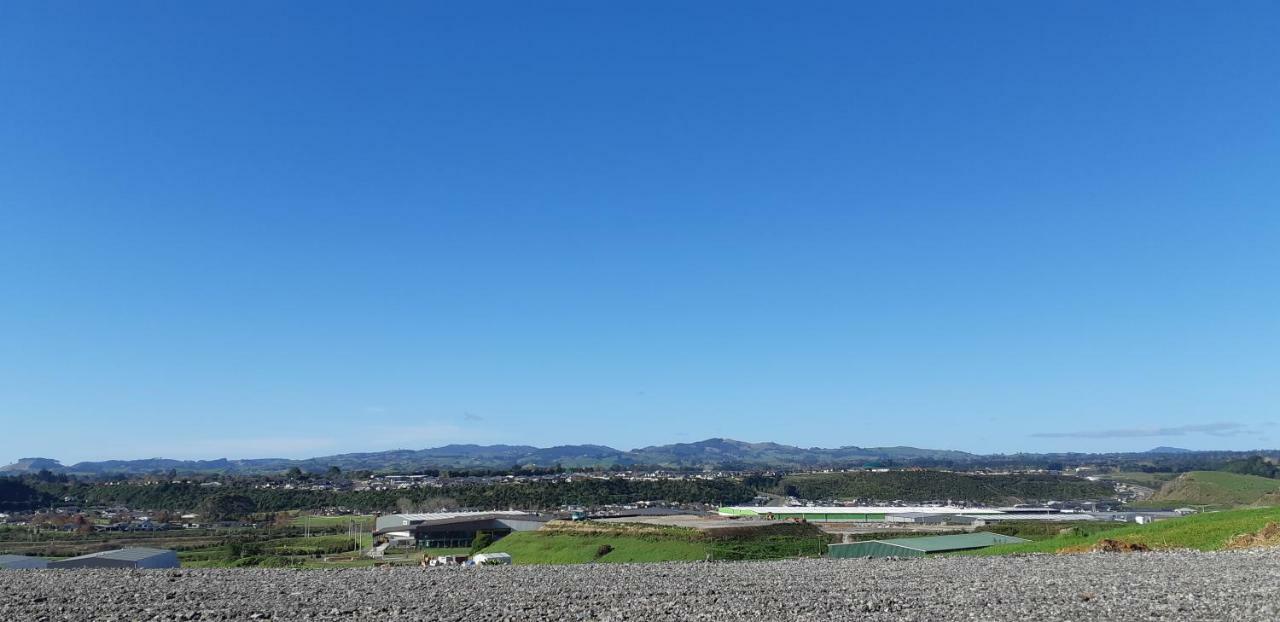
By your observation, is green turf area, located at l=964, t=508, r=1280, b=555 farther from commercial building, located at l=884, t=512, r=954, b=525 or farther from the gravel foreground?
commercial building, located at l=884, t=512, r=954, b=525

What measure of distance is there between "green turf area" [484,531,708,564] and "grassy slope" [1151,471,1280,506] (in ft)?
279

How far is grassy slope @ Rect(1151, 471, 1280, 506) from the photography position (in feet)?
339

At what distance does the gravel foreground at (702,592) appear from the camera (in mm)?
14750

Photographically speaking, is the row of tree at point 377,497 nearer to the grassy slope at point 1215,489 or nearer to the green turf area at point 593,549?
the grassy slope at point 1215,489

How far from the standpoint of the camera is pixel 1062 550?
25.5m

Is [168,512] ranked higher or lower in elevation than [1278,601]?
lower

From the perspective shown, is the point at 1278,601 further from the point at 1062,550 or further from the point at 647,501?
the point at 647,501

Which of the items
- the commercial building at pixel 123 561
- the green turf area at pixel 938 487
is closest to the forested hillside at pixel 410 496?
the green turf area at pixel 938 487

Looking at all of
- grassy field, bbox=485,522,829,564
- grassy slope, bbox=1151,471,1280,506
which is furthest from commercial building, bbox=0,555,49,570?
grassy slope, bbox=1151,471,1280,506

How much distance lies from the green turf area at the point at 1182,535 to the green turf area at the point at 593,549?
12.6 metres

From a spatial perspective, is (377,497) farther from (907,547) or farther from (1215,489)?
(1215,489)

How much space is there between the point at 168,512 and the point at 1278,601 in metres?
112

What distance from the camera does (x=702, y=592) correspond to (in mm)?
17281

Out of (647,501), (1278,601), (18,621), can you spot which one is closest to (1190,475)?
(647,501)
